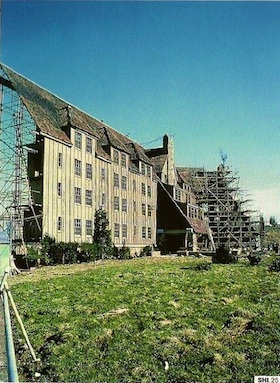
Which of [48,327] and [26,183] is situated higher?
[26,183]

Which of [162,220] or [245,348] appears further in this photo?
[162,220]

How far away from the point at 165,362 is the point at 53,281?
400cm

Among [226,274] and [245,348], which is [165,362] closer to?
[245,348]

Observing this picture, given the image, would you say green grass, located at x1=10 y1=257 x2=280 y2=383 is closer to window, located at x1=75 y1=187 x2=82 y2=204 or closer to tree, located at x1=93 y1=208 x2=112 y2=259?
window, located at x1=75 y1=187 x2=82 y2=204

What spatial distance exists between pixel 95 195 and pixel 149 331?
12.0 metres

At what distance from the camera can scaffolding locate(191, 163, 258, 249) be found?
1874 cm

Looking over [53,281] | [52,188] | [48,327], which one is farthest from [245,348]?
[52,188]

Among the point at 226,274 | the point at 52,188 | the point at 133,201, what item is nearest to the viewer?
the point at 226,274

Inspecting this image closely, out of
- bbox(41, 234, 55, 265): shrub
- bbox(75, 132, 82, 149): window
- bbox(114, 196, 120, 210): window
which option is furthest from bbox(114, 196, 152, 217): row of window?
bbox(41, 234, 55, 265): shrub

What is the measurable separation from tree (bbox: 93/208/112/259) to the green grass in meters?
8.74

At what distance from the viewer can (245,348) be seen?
4.80m

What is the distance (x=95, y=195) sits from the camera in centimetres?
1700

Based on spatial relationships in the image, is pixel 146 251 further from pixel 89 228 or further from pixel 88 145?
pixel 88 145

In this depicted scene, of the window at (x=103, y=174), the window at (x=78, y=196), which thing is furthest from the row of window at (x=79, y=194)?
the window at (x=103, y=174)
